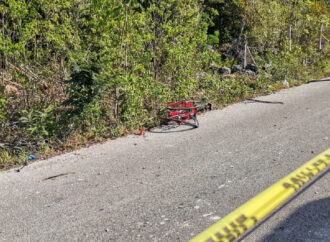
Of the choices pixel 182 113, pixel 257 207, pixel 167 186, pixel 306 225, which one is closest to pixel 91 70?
pixel 182 113

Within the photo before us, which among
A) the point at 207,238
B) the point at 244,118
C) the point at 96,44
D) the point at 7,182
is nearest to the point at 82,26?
the point at 96,44

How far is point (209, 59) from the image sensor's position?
8414 mm

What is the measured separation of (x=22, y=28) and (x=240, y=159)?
4.11 m

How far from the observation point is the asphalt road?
9.83ft

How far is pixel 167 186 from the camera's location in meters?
3.88

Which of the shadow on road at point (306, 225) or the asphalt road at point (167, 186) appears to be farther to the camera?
the asphalt road at point (167, 186)

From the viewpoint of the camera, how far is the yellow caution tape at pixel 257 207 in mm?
2834

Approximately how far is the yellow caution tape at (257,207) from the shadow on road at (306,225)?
199 millimetres

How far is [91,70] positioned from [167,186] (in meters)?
2.46

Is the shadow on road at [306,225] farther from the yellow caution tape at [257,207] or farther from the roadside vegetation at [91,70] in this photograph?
the roadside vegetation at [91,70]

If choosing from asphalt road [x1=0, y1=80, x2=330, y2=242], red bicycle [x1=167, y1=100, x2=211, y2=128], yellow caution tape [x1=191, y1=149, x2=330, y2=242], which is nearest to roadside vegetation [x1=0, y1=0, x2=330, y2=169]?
red bicycle [x1=167, y1=100, x2=211, y2=128]

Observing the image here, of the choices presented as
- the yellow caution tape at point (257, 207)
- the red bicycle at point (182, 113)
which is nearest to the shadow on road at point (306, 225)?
the yellow caution tape at point (257, 207)

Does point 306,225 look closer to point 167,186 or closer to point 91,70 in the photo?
point 167,186

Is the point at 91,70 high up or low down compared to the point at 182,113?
up
